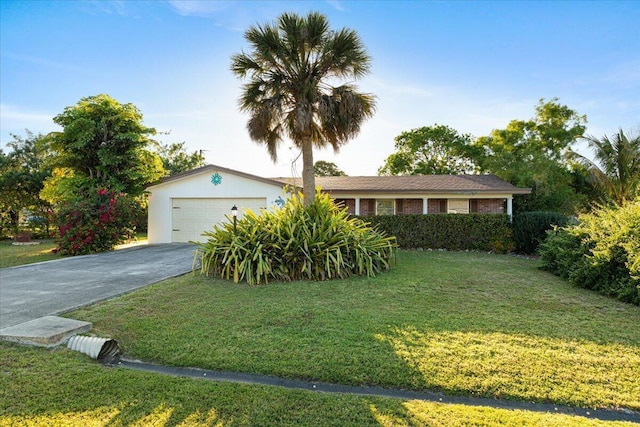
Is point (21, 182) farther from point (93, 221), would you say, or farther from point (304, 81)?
point (304, 81)

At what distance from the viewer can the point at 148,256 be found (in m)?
11.2

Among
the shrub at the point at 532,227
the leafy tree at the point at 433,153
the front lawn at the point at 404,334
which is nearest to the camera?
the front lawn at the point at 404,334

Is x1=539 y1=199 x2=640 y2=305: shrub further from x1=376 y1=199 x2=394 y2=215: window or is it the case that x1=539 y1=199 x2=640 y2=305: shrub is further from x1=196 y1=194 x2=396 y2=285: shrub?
x1=376 y1=199 x2=394 y2=215: window

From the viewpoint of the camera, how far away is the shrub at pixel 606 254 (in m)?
5.89

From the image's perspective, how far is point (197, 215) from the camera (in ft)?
48.4

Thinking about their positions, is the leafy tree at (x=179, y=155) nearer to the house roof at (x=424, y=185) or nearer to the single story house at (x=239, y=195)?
the single story house at (x=239, y=195)

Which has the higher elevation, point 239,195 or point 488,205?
point 239,195

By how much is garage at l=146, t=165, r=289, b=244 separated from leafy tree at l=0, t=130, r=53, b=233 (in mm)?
6839

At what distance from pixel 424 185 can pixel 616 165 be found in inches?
376

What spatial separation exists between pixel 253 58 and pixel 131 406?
9.34m

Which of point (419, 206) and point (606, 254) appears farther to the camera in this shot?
point (419, 206)

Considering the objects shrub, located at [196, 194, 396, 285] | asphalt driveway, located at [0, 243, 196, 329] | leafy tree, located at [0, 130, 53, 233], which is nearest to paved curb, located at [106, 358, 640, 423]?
asphalt driveway, located at [0, 243, 196, 329]

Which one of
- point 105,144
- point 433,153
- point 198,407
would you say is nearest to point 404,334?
point 198,407

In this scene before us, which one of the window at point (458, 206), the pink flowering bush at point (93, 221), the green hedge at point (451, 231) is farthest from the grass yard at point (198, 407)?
the window at point (458, 206)
